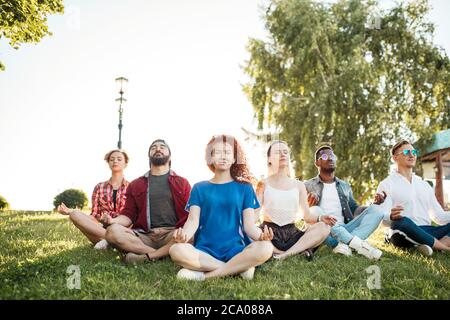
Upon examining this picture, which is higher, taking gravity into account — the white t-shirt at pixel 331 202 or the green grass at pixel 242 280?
the white t-shirt at pixel 331 202

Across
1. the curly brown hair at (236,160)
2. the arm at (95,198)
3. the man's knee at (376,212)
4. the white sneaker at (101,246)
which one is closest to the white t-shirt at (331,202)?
the man's knee at (376,212)

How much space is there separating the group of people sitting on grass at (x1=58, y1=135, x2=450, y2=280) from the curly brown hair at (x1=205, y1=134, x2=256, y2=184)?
0.01 meters

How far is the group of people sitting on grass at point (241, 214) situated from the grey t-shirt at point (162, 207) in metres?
0.01

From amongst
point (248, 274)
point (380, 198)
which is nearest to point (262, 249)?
point (248, 274)

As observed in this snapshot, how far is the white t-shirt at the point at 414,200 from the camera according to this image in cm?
616

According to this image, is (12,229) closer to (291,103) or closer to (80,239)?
(80,239)

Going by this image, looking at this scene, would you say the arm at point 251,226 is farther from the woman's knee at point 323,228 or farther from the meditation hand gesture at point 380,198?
the meditation hand gesture at point 380,198

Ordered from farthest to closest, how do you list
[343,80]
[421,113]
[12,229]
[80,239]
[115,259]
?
1. [421,113]
2. [343,80]
3. [12,229]
4. [80,239]
5. [115,259]

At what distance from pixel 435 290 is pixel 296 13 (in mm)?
15294

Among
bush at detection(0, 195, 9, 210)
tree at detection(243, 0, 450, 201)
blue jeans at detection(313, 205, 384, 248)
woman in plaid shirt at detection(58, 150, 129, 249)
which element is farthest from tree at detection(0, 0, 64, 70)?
tree at detection(243, 0, 450, 201)

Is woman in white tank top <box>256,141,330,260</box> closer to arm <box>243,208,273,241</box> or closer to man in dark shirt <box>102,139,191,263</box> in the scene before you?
arm <box>243,208,273,241</box>

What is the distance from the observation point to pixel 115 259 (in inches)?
201

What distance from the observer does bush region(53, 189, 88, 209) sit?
1570 cm

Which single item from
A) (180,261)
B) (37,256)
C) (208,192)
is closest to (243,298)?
(180,261)
